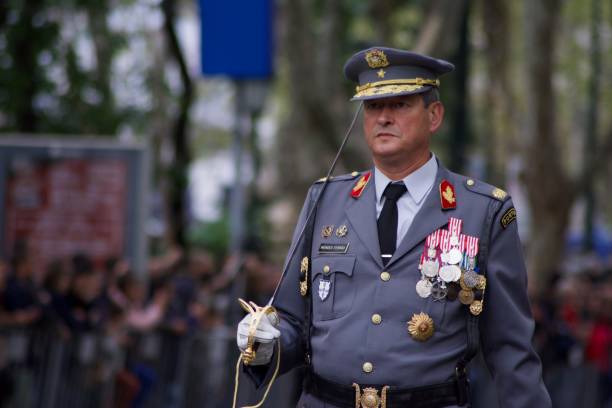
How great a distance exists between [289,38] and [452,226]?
9.71 metres

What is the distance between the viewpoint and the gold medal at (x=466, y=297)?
13.9 feet

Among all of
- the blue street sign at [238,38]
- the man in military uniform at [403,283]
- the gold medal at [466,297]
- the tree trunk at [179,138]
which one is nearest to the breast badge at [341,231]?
the man in military uniform at [403,283]

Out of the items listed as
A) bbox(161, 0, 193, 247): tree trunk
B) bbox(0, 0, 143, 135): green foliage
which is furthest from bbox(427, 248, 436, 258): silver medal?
bbox(161, 0, 193, 247): tree trunk

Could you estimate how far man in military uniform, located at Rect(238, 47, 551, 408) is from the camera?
13.7 ft

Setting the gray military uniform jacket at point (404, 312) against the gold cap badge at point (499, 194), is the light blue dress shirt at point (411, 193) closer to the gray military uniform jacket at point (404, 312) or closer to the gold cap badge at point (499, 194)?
the gray military uniform jacket at point (404, 312)

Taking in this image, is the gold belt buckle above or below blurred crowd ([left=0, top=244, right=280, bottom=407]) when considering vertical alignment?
above

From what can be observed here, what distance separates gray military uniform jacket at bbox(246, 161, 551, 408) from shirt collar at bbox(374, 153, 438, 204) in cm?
3

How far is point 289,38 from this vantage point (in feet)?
45.4

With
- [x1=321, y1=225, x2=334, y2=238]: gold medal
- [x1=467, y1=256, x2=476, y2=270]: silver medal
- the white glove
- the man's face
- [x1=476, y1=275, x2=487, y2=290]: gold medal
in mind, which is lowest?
the white glove

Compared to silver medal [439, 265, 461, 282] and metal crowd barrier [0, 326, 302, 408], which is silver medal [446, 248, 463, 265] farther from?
metal crowd barrier [0, 326, 302, 408]

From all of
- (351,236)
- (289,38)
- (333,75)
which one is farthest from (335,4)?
(351,236)

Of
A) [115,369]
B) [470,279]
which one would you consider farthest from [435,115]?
[115,369]

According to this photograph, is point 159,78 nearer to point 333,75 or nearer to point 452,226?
point 333,75

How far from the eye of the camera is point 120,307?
10742mm
